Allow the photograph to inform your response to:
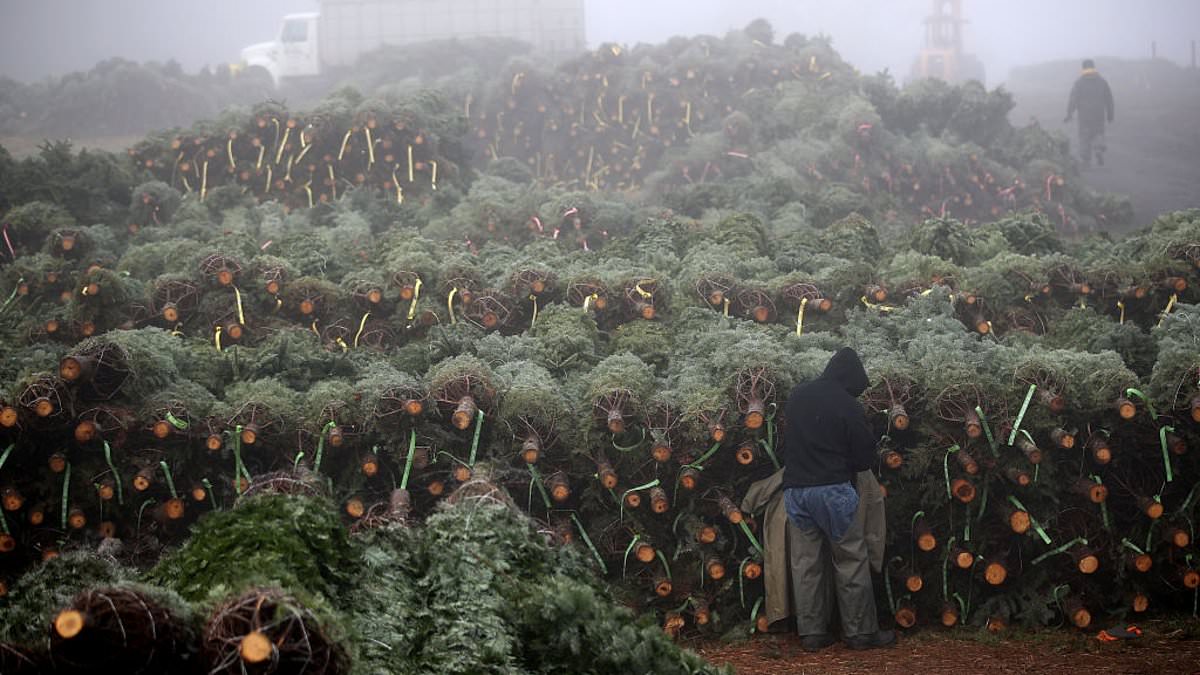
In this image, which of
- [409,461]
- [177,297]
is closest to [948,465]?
[409,461]

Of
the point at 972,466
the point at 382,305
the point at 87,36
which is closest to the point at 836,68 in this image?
the point at 382,305

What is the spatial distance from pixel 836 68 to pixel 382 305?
13091mm

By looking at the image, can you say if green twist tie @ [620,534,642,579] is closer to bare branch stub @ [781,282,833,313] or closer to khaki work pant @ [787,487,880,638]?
khaki work pant @ [787,487,880,638]

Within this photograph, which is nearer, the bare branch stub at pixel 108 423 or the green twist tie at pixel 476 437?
the bare branch stub at pixel 108 423

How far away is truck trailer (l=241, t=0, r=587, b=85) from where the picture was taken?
86.4ft

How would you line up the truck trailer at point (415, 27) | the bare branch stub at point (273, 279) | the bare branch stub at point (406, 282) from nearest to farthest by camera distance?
the bare branch stub at point (273, 279), the bare branch stub at point (406, 282), the truck trailer at point (415, 27)

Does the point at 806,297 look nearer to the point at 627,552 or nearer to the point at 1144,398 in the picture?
the point at 1144,398

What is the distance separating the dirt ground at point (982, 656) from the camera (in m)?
5.70

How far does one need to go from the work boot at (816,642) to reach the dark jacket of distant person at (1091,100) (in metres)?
15.2

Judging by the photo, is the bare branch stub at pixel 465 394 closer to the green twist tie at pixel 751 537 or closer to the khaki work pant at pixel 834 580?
the green twist tie at pixel 751 537

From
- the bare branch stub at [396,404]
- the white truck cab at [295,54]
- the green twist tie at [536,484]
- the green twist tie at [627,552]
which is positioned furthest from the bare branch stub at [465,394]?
the white truck cab at [295,54]

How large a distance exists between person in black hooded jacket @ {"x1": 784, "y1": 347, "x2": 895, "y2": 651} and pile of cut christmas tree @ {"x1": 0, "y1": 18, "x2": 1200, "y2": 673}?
46 centimetres

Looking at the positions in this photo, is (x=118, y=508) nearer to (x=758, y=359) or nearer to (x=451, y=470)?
(x=451, y=470)

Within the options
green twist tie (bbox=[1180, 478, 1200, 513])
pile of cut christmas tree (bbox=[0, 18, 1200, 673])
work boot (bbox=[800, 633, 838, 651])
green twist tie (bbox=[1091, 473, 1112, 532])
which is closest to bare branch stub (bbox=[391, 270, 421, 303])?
pile of cut christmas tree (bbox=[0, 18, 1200, 673])
